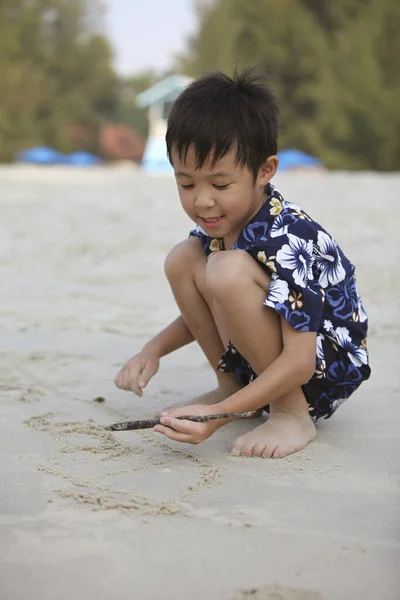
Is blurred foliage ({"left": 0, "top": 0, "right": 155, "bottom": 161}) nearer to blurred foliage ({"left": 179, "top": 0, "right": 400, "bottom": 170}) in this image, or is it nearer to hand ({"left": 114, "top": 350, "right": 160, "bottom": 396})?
blurred foliage ({"left": 179, "top": 0, "right": 400, "bottom": 170})

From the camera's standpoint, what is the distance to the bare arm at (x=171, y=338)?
2.17 metres

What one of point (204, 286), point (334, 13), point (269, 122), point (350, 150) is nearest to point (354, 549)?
point (204, 286)

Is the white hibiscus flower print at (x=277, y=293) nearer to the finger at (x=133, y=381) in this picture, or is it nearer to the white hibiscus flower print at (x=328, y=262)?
the white hibiscus flower print at (x=328, y=262)

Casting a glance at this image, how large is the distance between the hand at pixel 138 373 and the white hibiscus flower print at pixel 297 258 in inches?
18.8

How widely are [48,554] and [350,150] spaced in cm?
1826

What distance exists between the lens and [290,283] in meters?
1.82

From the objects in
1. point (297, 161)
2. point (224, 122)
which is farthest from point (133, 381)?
point (297, 161)

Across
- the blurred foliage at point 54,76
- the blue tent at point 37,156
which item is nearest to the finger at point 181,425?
the blurred foliage at point 54,76

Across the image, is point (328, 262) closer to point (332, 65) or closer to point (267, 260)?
point (267, 260)

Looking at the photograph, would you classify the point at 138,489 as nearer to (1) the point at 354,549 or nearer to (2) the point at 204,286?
(1) the point at 354,549

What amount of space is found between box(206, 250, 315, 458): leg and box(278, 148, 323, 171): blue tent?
1908cm

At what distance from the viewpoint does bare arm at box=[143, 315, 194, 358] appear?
2168mm

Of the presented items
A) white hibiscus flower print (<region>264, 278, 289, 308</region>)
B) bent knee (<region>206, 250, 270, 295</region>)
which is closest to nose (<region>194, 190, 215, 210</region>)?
bent knee (<region>206, 250, 270, 295</region>)

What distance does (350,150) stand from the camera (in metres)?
18.8
